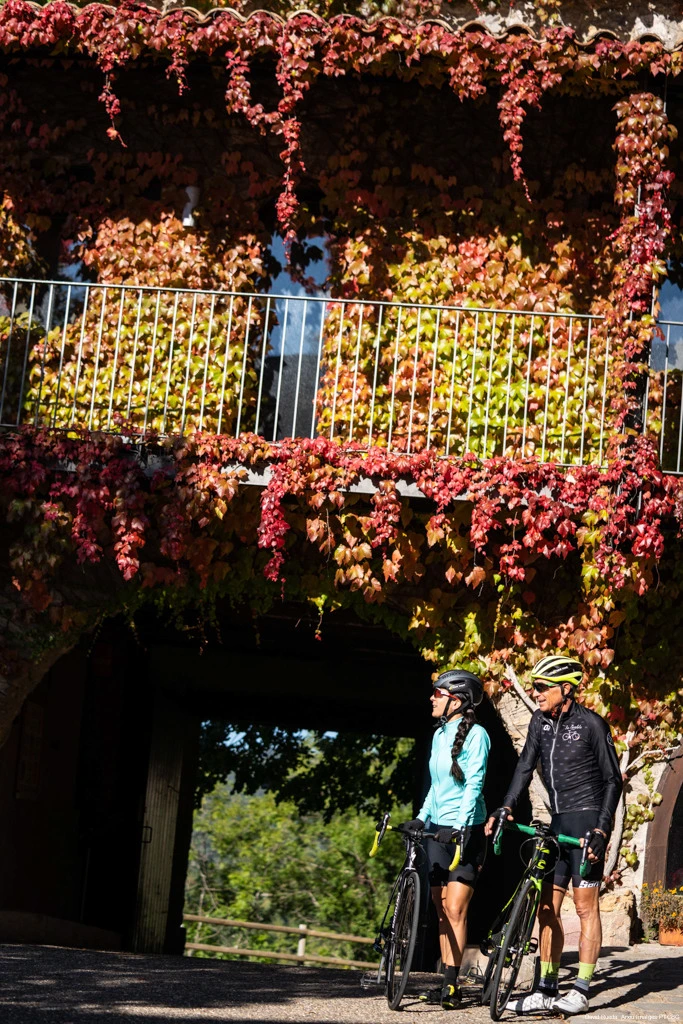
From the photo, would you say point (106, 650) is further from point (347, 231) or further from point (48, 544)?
point (347, 231)

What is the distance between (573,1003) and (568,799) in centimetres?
98

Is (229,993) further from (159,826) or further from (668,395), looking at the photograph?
(159,826)

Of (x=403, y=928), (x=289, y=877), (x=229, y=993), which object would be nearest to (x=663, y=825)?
(x=403, y=928)

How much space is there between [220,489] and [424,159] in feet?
12.3

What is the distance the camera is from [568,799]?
6531 mm

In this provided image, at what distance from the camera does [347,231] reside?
1117 cm

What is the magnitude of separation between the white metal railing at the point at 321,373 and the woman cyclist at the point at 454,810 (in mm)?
A: 3562

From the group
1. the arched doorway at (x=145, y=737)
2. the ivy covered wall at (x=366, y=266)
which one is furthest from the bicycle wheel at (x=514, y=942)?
the arched doorway at (x=145, y=737)

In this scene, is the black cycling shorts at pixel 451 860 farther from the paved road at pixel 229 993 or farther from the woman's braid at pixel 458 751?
the paved road at pixel 229 993

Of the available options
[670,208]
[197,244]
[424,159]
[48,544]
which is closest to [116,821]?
[48,544]

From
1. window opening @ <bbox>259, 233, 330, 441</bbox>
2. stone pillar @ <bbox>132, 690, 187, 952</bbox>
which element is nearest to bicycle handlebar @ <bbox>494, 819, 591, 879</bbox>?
window opening @ <bbox>259, 233, 330, 441</bbox>

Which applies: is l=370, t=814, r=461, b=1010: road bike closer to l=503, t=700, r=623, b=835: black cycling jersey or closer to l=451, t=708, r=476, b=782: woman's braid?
l=451, t=708, r=476, b=782: woman's braid

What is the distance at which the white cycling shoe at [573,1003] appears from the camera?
6.17m

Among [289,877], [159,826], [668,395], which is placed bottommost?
[289,877]
